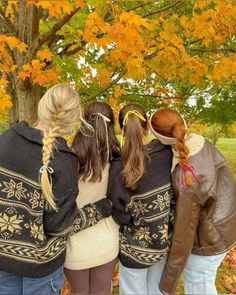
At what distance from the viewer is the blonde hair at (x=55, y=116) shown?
5.91ft

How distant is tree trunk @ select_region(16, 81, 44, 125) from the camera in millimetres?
3682

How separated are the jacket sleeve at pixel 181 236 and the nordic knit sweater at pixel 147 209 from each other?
0.07 m

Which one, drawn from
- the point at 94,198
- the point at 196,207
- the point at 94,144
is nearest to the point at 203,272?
the point at 196,207

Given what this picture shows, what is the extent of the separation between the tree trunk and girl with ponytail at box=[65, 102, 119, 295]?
1.68 metres

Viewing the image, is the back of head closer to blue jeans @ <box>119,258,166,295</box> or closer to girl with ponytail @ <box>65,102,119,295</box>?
girl with ponytail @ <box>65,102,119,295</box>

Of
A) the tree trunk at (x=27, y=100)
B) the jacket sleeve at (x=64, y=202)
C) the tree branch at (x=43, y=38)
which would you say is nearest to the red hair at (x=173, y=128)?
the jacket sleeve at (x=64, y=202)

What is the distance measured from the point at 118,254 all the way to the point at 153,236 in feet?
1.10

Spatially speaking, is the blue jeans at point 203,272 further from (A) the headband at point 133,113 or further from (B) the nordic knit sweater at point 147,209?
(A) the headband at point 133,113

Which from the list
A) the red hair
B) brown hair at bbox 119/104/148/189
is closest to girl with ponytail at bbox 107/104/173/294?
brown hair at bbox 119/104/148/189

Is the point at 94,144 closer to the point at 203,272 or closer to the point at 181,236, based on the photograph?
the point at 181,236

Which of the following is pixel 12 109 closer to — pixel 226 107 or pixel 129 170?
pixel 129 170

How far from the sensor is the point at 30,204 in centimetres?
185

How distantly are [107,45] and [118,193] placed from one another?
5.47 ft

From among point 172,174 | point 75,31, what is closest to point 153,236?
→ point 172,174
